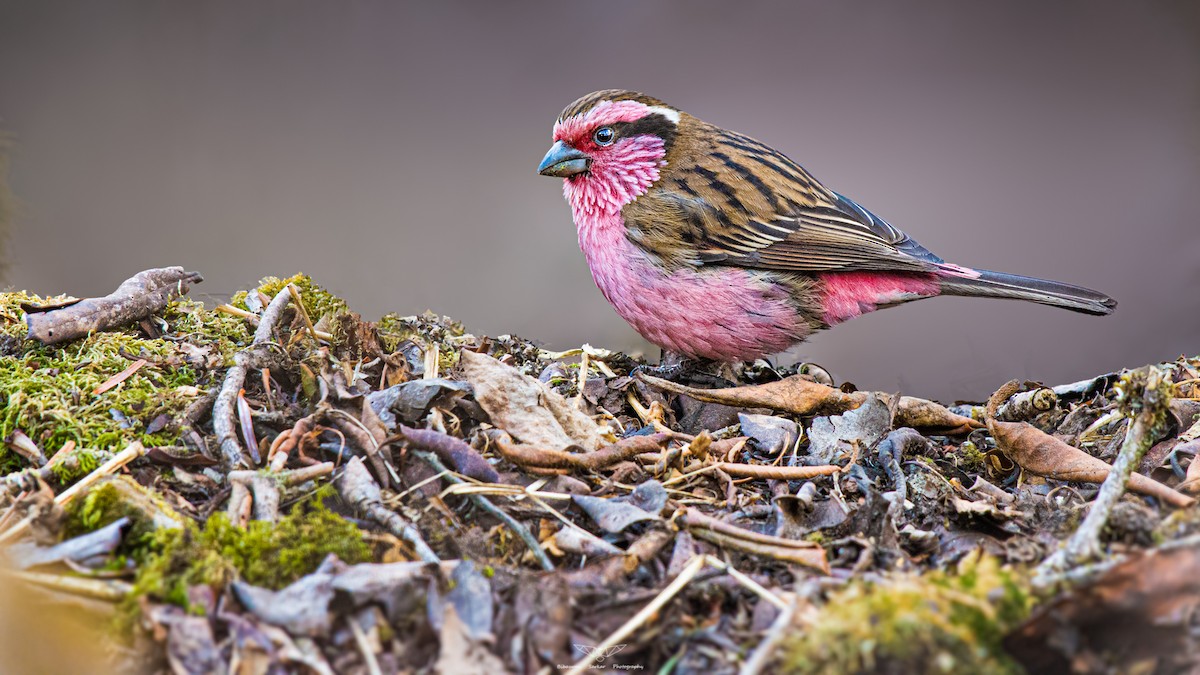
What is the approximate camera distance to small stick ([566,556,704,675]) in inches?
77.7

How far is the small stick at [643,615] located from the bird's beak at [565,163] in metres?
3.27

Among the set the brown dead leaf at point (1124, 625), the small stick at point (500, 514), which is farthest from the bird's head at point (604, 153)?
the brown dead leaf at point (1124, 625)

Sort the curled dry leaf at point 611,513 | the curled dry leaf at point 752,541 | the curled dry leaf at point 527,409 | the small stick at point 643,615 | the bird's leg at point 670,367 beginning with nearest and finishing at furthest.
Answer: the small stick at point 643,615 < the curled dry leaf at point 752,541 < the curled dry leaf at point 611,513 < the curled dry leaf at point 527,409 < the bird's leg at point 670,367

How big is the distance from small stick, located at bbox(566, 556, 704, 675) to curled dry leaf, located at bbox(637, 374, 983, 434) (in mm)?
1546

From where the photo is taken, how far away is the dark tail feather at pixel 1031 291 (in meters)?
4.64

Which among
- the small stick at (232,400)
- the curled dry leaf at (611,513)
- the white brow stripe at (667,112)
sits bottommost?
the curled dry leaf at (611,513)

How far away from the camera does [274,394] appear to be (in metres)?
3.11

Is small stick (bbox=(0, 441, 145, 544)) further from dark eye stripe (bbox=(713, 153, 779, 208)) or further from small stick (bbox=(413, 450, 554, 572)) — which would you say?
dark eye stripe (bbox=(713, 153, 779, 208))

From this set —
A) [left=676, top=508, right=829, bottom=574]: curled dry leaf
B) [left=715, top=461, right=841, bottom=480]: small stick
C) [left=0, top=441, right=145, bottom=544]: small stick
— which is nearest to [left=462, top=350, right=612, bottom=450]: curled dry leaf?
[left=715, top=461, right=841, bottom=480]: small stick

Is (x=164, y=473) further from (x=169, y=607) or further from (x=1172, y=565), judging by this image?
(x=1172, y=565)

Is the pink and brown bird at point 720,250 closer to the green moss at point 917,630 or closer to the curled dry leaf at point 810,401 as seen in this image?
the curled dry leaf at point 810,401

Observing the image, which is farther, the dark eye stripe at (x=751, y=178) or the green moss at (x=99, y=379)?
the dark eye stripe at (x=751, y=178)

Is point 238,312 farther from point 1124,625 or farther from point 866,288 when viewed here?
point 1124,625

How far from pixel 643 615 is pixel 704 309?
283 centimetres
